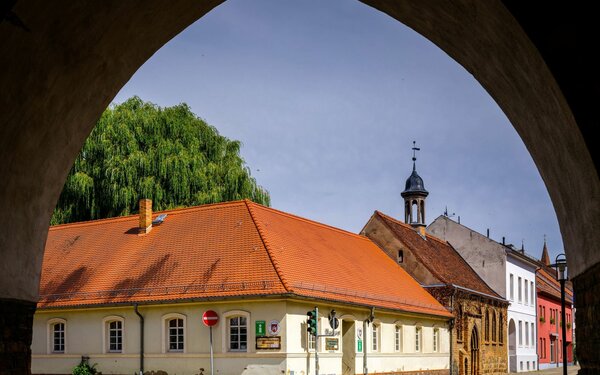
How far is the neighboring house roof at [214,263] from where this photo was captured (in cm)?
2483

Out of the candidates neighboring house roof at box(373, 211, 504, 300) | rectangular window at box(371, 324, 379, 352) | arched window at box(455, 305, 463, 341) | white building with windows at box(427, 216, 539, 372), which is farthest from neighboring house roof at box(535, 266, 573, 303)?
rectangular window at box(371, 324, 379, 352)

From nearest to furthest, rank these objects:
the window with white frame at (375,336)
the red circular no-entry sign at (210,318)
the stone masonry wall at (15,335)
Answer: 1. the stone masonry wall at (15,335)
2. the red circular no-entry sign at (210,318)
3. the window with white frame at (375,336)

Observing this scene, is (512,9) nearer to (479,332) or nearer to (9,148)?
(9,148)

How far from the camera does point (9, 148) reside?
612 cm

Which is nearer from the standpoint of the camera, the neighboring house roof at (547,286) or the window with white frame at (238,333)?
the window with white frame at (238,333)

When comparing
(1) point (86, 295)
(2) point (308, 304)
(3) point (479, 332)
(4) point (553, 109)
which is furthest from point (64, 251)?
(4) point (553, 109)

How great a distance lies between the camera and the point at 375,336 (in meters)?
28.9

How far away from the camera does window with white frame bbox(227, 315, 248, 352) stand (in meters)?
24.0

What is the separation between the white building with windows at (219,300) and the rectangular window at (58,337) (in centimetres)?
4

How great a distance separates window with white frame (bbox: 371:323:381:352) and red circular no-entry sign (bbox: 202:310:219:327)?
22.4 ft

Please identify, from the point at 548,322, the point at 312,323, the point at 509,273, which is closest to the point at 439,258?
the point at 509,273

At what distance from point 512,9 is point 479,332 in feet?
119

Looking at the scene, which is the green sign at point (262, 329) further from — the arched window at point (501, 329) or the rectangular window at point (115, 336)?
the arched window at point (501, 329)

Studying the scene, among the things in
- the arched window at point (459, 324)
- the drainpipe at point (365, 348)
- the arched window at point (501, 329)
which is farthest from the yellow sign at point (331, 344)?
the arched window at point (501, 329)
